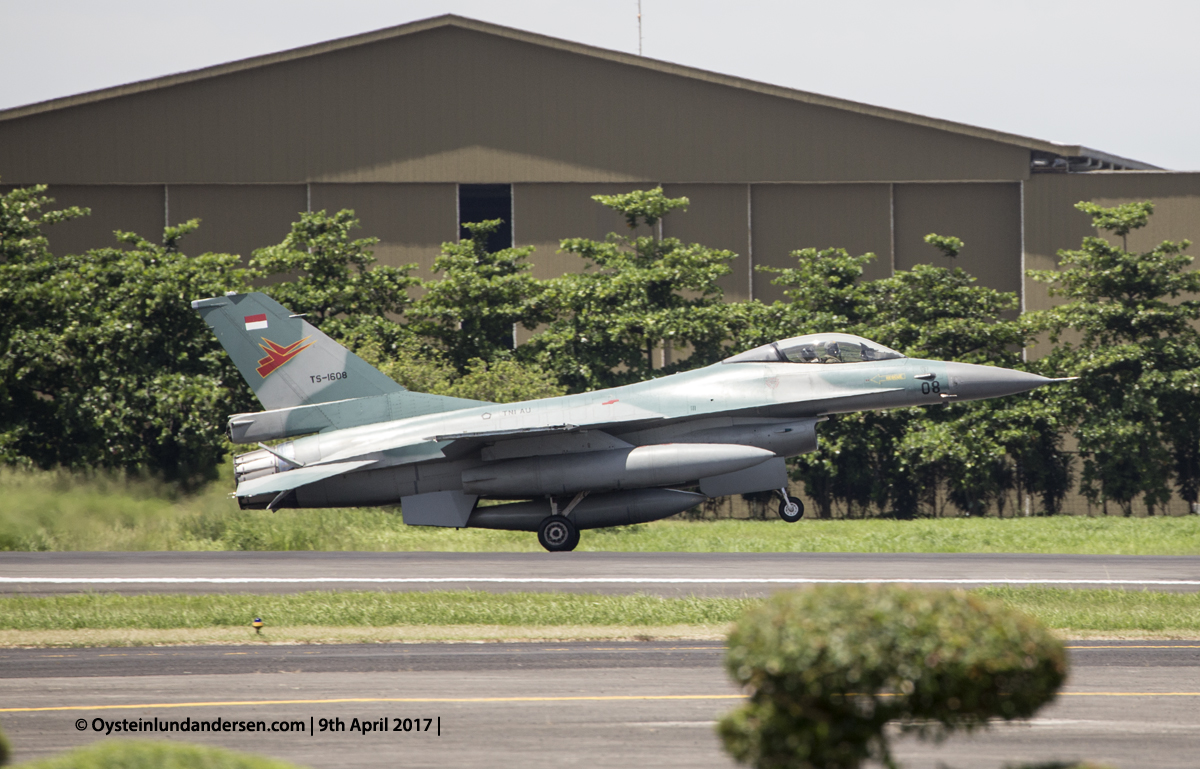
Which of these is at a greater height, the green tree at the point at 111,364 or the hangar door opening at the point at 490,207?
the hangar door opening at the point at 490,207

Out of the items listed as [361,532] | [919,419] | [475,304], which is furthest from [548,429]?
[919,419]

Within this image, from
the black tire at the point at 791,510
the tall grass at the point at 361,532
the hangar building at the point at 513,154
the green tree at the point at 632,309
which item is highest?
the hangar building at the point at 513,154

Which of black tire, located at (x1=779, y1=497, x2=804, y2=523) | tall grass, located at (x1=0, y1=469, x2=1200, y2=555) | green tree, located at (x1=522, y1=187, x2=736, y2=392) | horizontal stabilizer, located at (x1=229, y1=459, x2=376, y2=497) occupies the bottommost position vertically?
tall grass, located at (x1=0, y1=469, x2=1200, y2=555)

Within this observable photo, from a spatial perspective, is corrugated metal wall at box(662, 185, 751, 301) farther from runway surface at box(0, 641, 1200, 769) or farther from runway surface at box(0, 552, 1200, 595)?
runway surface at box(0, 641, 1200, 769)

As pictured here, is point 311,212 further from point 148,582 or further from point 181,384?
point 148,582

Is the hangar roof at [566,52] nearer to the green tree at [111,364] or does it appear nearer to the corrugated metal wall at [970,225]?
the corrugated metal wall at [970,225]

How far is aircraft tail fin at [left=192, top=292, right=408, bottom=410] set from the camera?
23812 mm

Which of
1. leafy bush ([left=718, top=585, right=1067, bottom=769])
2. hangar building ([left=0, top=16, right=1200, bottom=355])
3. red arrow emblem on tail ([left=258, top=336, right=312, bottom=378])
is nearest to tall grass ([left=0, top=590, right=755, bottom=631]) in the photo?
red arrow emblem on tail ([left=258, top=336, right=312, bottom=378])

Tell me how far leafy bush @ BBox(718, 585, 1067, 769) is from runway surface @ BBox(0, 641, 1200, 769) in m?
4.00

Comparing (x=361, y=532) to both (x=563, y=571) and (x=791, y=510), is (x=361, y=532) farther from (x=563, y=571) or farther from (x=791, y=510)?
(x=791, y=510)

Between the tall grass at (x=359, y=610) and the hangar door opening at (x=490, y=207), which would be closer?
the tall grass at (x=359, y=610)

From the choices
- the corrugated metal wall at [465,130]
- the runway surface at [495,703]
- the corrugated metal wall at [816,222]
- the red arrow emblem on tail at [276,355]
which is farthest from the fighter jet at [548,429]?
the corrugated metal wall at [816,222]

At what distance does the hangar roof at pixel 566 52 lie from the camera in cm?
3803

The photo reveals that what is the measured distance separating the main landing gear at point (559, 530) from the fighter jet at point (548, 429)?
0.03 m
